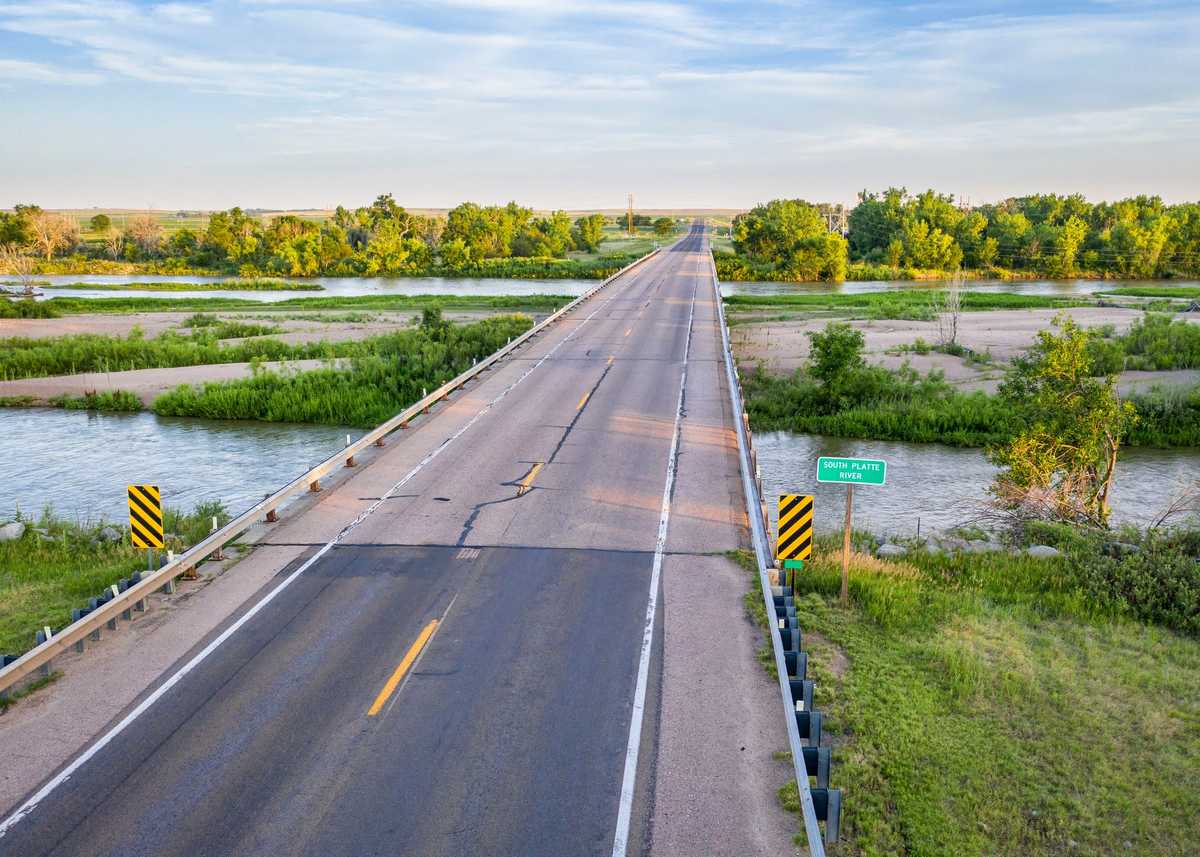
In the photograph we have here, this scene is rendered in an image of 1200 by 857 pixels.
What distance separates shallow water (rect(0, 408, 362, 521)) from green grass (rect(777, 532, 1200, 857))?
648 inches

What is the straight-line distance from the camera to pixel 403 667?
449 inches

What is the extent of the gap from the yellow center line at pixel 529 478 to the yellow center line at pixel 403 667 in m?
6.23

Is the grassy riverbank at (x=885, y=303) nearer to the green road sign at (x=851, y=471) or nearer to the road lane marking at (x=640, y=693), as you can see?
the road lane marking at (x=640, y=693)

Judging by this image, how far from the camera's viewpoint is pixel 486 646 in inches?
472

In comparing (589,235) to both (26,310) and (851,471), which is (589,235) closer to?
(26,310)

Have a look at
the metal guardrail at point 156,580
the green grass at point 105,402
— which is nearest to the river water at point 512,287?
the green grass at point 105,402

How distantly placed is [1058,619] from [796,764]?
821cm

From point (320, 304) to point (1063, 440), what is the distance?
6612 cm

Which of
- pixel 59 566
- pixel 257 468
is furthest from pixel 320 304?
pixel 59 566

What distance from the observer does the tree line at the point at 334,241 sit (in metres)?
123

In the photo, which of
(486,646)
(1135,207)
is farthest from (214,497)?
(1135,207)

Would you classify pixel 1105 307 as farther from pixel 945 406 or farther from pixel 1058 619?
pixel 1058 619

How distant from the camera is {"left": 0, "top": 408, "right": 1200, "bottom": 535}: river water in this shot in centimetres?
2312

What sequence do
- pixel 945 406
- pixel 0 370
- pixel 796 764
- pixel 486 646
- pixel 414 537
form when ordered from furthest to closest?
pixel 0 370
pixel 945 406
pixel 414 537
pixel 486 646
pixel 796 764
